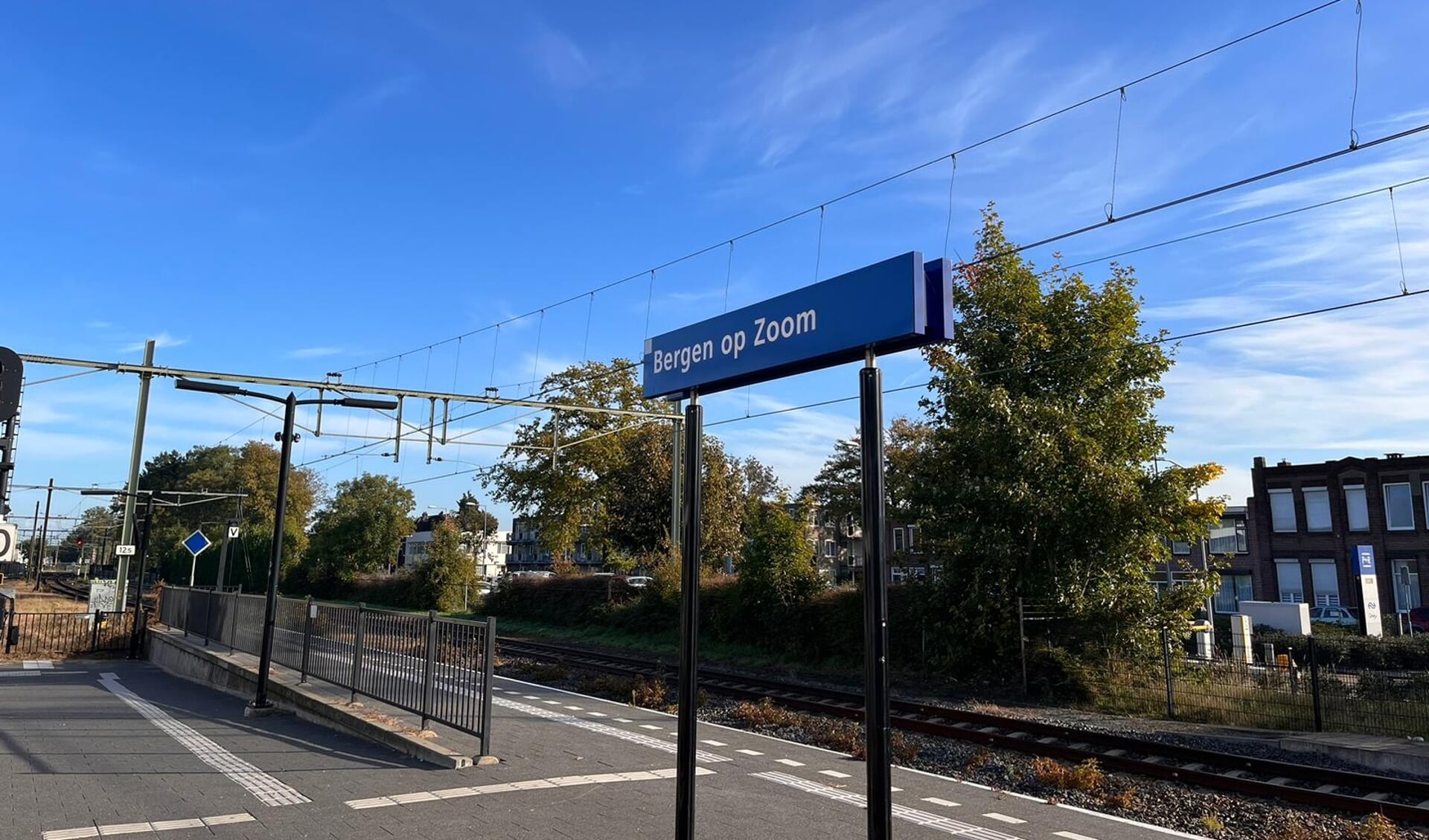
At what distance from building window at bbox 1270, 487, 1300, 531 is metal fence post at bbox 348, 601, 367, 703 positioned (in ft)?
142

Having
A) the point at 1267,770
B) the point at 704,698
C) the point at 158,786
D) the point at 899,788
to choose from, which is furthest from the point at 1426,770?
the point at 158,786

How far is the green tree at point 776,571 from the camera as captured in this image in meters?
25.1

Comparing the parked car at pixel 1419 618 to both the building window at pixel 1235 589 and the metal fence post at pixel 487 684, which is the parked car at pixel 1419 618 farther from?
the metal fence post at pixel 487 684

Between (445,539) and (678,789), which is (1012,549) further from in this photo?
(445,539)

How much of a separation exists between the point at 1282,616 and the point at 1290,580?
46.9 feet

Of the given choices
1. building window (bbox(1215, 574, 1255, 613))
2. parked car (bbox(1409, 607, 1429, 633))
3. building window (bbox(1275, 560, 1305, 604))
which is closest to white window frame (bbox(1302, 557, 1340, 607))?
building window (bbox(1275, 560, 1305, 604))

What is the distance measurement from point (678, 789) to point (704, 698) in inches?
425

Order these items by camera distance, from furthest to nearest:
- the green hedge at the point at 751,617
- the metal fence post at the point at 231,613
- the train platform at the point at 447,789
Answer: the green hedge at the point at 751,617 < the metal fence post at the point at 231,613 < the train platform at the point at 447,789

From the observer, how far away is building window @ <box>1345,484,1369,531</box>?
1587 inches

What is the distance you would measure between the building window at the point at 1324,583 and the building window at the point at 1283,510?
1892 mm

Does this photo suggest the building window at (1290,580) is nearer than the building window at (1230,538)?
Yes

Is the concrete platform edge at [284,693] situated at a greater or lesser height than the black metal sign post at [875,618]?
lesser

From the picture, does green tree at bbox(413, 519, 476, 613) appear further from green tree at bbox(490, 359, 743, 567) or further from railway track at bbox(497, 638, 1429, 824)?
railway track at bbox(497, 638, 1429, 824)

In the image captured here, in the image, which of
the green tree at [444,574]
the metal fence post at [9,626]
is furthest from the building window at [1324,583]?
the metal fence post at [9,626]
